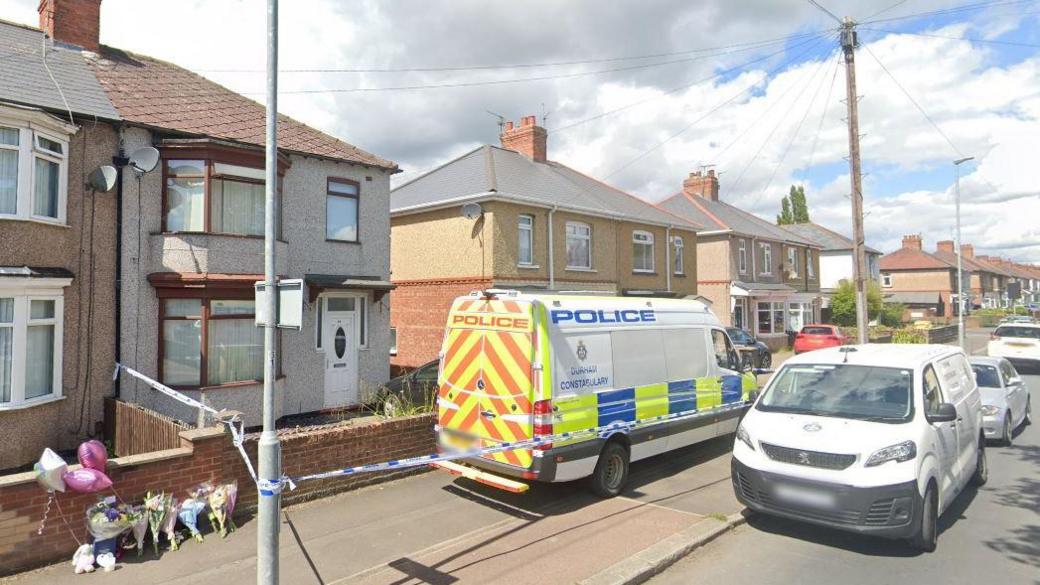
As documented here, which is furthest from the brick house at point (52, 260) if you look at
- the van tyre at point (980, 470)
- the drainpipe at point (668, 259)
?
the drainpipe at point (668, 259)

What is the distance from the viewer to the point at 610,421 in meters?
7.39

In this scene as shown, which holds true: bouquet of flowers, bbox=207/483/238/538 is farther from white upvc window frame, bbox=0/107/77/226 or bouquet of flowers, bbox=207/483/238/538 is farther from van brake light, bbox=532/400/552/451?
white upvc window frame, bbox=0/107/77/226

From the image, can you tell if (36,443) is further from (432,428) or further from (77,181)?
(432,428)

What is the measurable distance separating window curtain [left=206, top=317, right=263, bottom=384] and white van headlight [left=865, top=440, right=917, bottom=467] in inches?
370

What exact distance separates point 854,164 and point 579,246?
8030mm

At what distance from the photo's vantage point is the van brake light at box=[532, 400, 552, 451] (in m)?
6.53

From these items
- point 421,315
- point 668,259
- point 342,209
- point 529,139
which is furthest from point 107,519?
point 668,259

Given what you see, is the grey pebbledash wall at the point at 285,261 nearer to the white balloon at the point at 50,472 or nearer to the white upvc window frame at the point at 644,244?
the white balloon at the point at 50,472

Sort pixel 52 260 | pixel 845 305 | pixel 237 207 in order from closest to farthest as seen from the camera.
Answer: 1. pixel 52 260
2. pixel 237 207
3. pixel 845 305

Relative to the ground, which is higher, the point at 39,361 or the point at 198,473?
the point at 39,361

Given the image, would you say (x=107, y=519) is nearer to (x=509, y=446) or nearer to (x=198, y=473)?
(x=198, y=473)

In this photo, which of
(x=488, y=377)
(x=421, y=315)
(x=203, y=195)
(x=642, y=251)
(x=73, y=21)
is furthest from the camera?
(x=642, y=251)

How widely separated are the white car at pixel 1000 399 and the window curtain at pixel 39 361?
14.1 m

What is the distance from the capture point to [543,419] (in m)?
6.56
